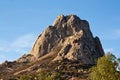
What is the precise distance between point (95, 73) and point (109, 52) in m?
9.87

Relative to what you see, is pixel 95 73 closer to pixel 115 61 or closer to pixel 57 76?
pixel 115 61

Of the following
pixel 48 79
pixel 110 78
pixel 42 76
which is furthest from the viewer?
pixel 42 76

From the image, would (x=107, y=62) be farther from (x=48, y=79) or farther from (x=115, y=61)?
(x=48, y=79)

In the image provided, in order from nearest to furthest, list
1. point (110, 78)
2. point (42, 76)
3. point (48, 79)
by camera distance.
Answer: point (110, 78)
point (48, 79)
point (42, 76)

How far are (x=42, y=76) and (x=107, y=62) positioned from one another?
45.5 m

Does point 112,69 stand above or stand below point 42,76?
below

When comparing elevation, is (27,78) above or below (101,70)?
above

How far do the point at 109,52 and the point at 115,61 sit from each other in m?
4.15

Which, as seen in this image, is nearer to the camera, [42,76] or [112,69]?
[112,69]

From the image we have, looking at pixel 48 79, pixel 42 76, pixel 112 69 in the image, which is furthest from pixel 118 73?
pixel 42 76

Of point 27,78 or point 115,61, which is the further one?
point 27,78

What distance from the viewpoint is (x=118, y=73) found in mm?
125875

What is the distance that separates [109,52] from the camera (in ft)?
435

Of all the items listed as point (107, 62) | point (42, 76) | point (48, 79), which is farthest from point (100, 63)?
point (42, 76)
